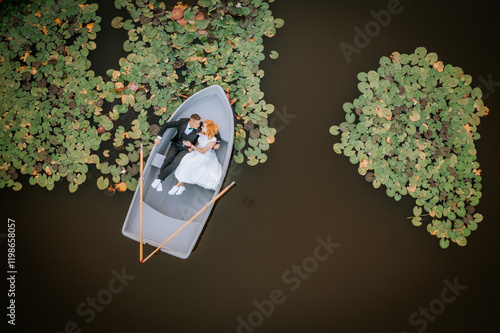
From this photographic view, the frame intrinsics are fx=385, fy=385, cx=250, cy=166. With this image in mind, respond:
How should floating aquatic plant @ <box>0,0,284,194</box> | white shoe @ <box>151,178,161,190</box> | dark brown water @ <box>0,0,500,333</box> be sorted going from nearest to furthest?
white shoe @ <box>151,178,161,190</box> → dark brown water @ <box>0,0,500,333</box> → floating aquatic plant @ <box>0,0,284,194</box>

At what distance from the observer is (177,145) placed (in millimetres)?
3170

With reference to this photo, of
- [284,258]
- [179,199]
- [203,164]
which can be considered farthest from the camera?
[284,258]

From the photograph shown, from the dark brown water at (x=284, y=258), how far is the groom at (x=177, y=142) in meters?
0.48

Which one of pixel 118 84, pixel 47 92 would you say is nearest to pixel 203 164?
pixel 118 84

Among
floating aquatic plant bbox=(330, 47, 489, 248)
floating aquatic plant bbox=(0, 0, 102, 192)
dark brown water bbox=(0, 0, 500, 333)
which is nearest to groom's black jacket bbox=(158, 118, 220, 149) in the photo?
dark brown water bbox=(0, 0, 500, 333)

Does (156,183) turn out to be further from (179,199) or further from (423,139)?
(423,139)

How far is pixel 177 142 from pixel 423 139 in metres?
2.13

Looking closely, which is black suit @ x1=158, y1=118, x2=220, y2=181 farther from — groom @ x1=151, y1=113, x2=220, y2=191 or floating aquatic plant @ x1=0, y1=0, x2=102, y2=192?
floating aquatic plant @ x1=0, y1=0, x2=102, y2=192

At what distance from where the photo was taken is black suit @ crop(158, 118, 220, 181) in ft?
10.3

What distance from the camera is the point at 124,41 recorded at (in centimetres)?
359

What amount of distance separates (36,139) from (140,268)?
4.89ft

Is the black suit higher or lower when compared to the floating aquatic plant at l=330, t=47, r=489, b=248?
higher

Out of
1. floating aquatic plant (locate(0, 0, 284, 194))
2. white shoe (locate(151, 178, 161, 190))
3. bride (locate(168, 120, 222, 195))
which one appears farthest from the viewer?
floating aquatic plant (locate(0, 0, 284, 194))

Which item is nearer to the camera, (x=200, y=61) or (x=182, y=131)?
(x=182, y=131)
